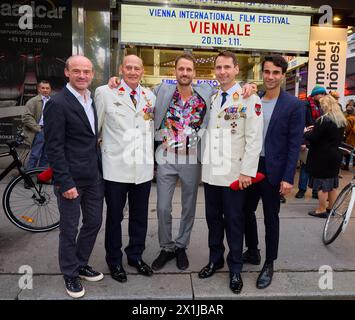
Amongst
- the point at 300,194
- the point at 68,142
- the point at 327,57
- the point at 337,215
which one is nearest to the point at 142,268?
the point at 68,142

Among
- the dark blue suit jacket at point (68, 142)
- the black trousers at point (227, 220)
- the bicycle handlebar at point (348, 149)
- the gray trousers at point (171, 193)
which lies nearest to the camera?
the dark blue suit jacket at point (68, 142)

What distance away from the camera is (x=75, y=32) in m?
7.36

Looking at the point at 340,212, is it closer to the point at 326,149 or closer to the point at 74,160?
the point at 326,149

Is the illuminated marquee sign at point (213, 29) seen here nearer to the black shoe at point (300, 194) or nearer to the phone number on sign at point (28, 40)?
the phone number on sign at point (28, 40)

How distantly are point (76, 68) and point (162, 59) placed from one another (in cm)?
644

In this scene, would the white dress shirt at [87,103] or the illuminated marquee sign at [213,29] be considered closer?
the white dress shirt at [87,103]

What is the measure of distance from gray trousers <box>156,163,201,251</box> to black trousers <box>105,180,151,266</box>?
0.17 m

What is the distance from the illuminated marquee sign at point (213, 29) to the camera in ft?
23.4

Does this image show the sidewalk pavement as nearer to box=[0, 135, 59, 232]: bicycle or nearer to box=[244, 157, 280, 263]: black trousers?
box=[0, 135, 59, 232]: bicycle

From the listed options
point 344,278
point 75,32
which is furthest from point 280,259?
point 75,32

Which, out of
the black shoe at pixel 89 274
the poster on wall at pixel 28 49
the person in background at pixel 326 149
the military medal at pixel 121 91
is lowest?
the black shoe at pixel 89 274

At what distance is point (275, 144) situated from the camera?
9.68 ft

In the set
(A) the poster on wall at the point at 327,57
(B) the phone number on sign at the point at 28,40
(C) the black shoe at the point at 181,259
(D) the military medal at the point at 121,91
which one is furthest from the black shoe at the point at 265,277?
(B) the phone number on sign at the point at 28,40

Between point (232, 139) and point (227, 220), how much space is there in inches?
28.1
